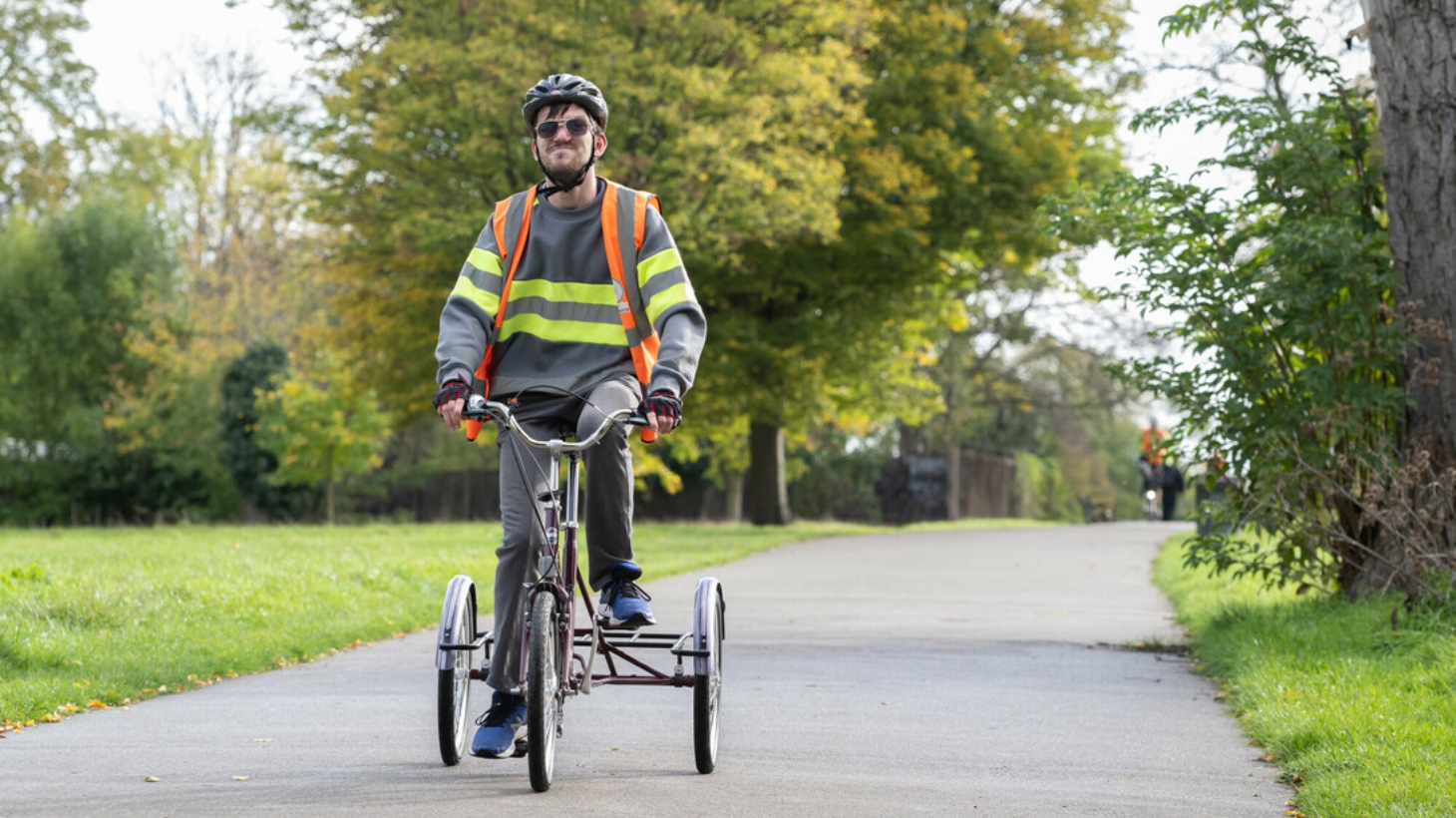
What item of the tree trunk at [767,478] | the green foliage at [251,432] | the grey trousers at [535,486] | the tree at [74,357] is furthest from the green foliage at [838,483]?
the grey trousers at [535,486]

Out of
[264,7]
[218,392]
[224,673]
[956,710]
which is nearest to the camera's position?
[956,710]

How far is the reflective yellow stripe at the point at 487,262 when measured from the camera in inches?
212

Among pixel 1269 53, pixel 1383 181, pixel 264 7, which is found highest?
pixel 264 7

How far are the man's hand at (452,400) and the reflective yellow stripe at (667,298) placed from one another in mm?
678

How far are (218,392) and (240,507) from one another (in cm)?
267

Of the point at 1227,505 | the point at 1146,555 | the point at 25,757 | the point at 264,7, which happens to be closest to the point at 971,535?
the point at 1146,555

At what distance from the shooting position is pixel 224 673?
27.3 ft

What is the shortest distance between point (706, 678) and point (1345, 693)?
3.10 m

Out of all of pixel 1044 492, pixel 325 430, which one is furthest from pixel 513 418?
pixel 1044 492

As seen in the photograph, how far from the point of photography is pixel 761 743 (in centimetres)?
629

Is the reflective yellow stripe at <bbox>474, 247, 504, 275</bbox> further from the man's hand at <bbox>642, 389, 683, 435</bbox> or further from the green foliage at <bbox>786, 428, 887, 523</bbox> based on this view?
the green foliage at <bbox>786, 428, 887, 523</bbox>

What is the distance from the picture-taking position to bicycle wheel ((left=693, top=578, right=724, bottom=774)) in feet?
17.8

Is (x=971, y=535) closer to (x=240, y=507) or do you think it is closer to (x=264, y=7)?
(x=264, y=7)

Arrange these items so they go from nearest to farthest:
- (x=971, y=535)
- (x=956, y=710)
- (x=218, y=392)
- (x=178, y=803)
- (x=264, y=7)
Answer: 1. (x=178, y=803)
2. (x=956, y=710)
3. (x=264, y=7)
4. (x=971, y=535)
5. (x=218, y=392)
